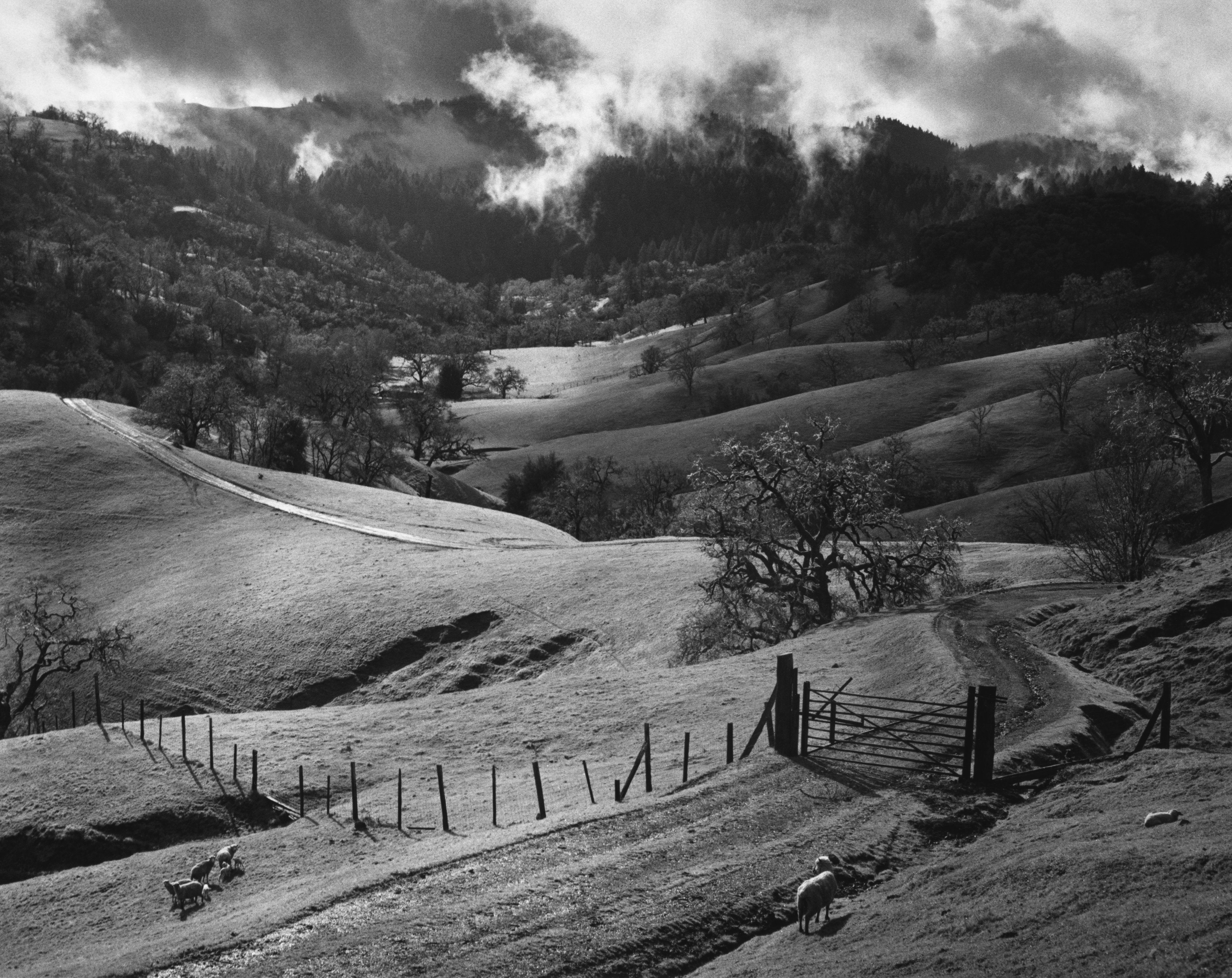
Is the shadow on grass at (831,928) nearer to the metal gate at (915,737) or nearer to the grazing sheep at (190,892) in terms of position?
the metal gate at (915,737)

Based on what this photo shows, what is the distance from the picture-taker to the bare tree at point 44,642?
55113 millimetres

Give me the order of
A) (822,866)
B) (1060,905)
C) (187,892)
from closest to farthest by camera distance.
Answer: (1060,905) → (822,866) → (187,892)

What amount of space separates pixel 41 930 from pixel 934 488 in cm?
10108

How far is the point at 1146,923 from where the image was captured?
44.2 feet

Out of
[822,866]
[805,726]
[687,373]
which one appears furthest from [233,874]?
[687,373]

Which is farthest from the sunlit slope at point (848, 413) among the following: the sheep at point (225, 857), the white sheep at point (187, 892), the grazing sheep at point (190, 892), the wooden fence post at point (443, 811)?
the grazing sheep at point (190, 892)

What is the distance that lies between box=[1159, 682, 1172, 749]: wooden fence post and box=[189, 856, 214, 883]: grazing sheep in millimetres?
20534

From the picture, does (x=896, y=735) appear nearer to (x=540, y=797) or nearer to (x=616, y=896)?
(x=540, y=797)

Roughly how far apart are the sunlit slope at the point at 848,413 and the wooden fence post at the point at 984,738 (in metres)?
119

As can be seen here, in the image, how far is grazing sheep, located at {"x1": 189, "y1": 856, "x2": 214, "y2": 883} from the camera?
24.9m

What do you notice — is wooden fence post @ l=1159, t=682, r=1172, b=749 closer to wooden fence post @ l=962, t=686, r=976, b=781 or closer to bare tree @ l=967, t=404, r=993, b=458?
wooden fence post @ l=962, t=686, r=976, b=781

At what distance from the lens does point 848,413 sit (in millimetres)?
149500

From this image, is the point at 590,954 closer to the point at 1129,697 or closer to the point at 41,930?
the point at 41,930

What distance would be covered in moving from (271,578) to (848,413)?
96.4 m
